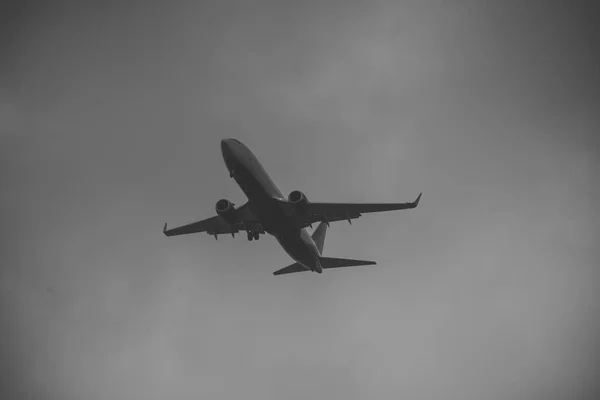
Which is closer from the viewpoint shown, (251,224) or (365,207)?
(365,207)

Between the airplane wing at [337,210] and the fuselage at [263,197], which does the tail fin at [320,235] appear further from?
the airplane wing at [337,210]

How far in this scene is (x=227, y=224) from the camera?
46219 millimetres

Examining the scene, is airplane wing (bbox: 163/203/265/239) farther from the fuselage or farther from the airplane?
the fuselage

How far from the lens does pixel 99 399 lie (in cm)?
16675

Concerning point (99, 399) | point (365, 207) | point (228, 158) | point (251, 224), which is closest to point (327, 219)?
point (365, 207)

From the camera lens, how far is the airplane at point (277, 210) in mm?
36625

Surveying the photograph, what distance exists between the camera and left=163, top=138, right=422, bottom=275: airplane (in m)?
36.6

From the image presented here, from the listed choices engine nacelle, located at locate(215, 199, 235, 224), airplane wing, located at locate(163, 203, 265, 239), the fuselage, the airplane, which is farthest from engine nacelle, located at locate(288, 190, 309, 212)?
engine nacelle, located at locate(215, 199, 235, 224)

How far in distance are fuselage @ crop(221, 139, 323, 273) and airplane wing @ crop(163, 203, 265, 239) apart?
2193 millimetres

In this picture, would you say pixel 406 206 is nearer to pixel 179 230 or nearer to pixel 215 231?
pixel 215 231

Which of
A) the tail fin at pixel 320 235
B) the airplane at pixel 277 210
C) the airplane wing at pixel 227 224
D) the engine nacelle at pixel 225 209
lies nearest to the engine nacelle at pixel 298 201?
the airplane at pixel 277 210

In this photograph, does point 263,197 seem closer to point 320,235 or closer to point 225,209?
point 225,209

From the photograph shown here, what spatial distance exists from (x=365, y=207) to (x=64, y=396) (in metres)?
204

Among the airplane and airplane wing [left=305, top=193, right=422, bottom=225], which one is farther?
airplane wing [left=305, top=193, right=422, bottom=225]
